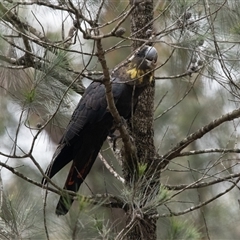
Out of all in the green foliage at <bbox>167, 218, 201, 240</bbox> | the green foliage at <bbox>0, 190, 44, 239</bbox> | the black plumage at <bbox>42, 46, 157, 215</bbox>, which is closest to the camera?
the green foliage at <bbox>0, 190, 44, 239</bbox>

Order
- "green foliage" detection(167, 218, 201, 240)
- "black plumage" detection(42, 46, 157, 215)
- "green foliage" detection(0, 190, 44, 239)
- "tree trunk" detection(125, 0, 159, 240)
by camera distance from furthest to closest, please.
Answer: "black plumage" detection(42, 46, 157, 215) → "tree trunk" detection(125, 0, 159, 240) → "green foliage" detection(167, 218, 201, 240) → "green foliage" detection(0, 190, 44, 239)

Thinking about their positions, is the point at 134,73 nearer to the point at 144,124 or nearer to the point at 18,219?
the point at 144,124

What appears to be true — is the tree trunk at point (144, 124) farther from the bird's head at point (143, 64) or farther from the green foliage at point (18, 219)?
the green foliage at point (18, 219)

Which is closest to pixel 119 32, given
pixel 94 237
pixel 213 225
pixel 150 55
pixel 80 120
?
pixel 94 237

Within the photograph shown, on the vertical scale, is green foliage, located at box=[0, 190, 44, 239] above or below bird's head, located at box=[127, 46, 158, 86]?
below

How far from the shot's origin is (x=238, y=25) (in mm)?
2357

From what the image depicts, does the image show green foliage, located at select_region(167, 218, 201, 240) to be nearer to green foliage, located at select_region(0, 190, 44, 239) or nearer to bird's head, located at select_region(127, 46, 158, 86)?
green foliage, located at select_region(0, 190, 44, 239)

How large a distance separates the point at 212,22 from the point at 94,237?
39.4 inches

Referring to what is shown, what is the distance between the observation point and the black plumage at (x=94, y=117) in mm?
2879

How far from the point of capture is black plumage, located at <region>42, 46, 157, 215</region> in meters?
2.88

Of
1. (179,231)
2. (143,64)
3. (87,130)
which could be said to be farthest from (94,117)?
(179,231)

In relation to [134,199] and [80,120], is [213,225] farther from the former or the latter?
[134,199]

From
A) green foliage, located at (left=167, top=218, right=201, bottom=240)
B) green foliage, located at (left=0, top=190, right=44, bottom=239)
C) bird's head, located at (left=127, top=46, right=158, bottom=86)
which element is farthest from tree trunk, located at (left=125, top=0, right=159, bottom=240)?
green foliage, located at (left=0, top=190, right=44, bottom=239)

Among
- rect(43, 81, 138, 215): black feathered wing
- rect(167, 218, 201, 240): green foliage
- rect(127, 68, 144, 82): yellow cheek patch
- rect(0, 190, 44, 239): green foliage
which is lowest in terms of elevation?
rect(0, 190, 44, 239): green foliage
